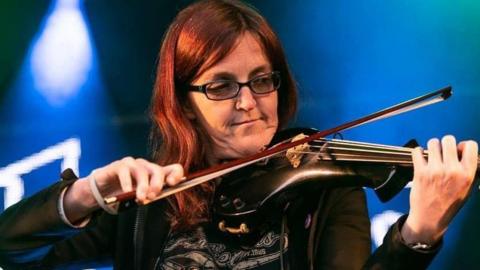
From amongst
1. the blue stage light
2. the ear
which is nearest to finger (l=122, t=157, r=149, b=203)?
the ear

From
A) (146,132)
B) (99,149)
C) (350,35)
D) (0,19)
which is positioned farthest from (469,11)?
(0,19)

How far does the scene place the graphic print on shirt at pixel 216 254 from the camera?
128 cm

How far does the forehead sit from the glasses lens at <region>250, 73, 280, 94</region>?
20 millimetres

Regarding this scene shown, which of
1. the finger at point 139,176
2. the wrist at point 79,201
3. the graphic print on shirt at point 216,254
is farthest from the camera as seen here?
the graphic print on shirt at point 216,254

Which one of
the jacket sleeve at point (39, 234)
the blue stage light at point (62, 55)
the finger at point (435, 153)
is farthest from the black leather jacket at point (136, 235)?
the blue stage light at point (62, 55)

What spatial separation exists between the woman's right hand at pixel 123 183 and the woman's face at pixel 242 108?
11.8 inches

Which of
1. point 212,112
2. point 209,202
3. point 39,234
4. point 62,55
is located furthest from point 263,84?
point 62,55

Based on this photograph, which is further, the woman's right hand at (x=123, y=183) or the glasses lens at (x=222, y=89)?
the glasses lens at (x=222, y=89)

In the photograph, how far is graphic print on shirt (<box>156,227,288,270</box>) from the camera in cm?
128

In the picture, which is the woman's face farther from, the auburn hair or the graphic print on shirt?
the graphic print on shirt

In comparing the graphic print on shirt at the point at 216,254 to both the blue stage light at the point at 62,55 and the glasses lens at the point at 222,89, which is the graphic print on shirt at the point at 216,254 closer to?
the glasses lens at the point at 222,89

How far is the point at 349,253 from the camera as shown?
1255 mm

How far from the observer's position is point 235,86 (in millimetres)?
1369

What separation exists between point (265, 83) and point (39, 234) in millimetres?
493
